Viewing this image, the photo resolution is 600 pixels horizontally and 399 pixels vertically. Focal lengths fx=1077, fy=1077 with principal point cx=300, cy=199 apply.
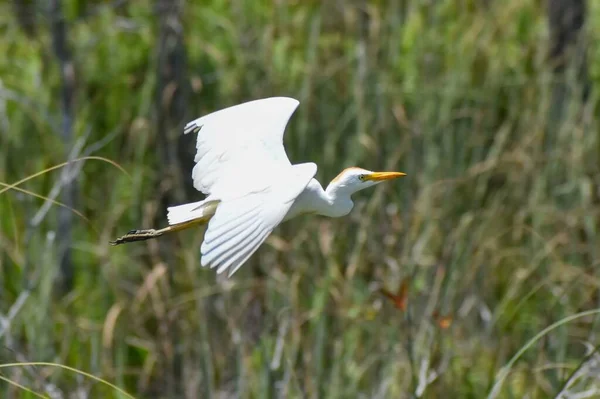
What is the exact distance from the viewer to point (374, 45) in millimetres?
3844

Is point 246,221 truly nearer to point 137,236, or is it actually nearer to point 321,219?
point 137,236

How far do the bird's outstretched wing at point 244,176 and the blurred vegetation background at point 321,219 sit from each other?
483mm

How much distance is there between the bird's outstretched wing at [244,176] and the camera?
61.1 inches

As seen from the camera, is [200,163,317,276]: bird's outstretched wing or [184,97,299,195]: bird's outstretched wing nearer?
[200,163,317,276]: bird's outstretched wing

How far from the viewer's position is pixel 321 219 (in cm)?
346

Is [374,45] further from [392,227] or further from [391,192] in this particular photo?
[392,227]

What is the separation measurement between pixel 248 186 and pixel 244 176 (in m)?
0.09

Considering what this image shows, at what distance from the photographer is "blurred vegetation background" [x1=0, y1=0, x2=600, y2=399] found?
274 cm

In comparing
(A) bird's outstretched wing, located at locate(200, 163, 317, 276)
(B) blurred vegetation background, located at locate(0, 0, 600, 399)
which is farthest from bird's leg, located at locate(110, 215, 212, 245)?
(B) blurred vegetation background, located at locate(0, 0, 600, 399)

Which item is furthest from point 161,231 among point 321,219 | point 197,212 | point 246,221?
point 321,219

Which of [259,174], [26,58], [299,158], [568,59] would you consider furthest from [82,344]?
[568,59]

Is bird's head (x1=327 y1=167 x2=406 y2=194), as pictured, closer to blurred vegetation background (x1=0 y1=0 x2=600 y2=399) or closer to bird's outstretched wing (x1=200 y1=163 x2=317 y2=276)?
bird's outstretched wing (x1=200 y1=163 x2=317 y2=276)

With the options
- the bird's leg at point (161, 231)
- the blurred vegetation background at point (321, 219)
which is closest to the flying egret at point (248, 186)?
the bird's leg at point (161, 231)

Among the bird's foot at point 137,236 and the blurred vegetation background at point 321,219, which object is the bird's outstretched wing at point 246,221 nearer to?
the bird's foot at point 137,236
